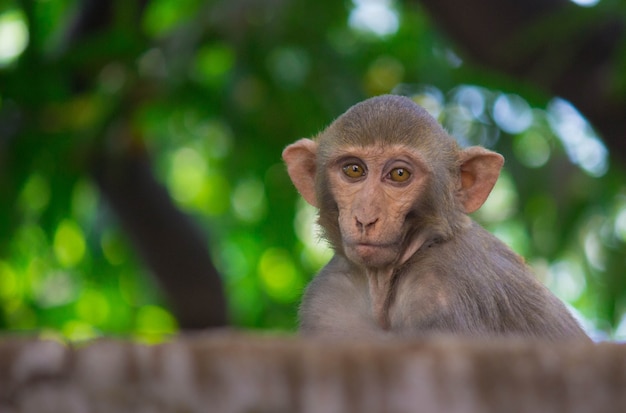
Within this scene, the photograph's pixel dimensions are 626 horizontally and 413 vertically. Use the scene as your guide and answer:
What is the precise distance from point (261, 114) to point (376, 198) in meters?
4.50

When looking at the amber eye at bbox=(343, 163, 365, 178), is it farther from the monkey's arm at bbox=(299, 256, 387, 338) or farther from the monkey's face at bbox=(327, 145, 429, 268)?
the monkey's arm at bbox=(299, 256, 387, 338)

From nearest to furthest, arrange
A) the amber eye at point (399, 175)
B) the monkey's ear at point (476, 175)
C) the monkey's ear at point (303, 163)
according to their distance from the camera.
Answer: the amber eye at point (399, 175) < the monkey's ear at point (476, 175) < the monkey's ear at point (303, 163)

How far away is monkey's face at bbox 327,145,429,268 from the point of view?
374 centimetres

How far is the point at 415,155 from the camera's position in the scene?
4.04m

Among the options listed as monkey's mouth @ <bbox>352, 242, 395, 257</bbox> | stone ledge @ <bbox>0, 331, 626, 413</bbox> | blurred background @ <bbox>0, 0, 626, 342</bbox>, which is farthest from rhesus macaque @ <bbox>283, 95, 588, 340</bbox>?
blurred background @ <bbox>0, 0, 626, 342</bbox>

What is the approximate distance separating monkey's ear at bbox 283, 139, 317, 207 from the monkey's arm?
1.28 feet

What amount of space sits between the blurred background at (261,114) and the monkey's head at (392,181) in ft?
8.25

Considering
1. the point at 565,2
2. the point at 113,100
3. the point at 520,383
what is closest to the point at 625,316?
the point at 565,2

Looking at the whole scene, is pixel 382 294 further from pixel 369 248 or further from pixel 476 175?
pixel 476 175

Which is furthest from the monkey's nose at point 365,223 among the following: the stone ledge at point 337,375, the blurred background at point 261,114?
the blurred background at point 261,114

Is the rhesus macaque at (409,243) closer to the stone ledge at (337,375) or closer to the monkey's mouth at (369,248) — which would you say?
the monkey's mouth at (369,248)

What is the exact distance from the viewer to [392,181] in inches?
157

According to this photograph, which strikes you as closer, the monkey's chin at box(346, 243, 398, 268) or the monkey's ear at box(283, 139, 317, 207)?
the monkey's chin at box(346, 243, 398, 268)

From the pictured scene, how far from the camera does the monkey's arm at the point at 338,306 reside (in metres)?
3.97
